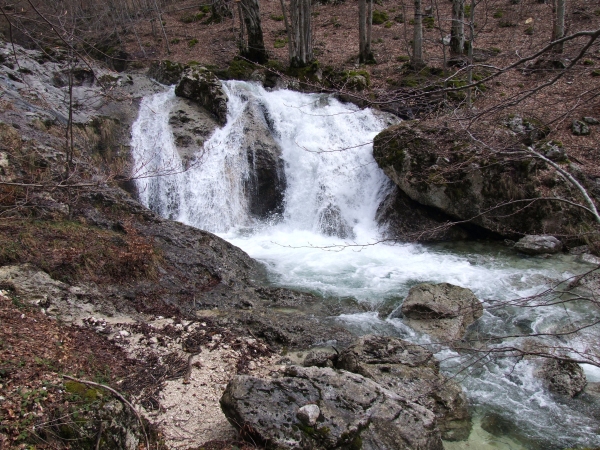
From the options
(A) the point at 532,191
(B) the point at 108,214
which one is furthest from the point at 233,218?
(A) the point at 532,191

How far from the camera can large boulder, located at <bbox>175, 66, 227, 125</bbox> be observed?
14102 millimetres

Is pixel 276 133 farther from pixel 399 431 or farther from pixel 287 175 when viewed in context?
pixel 399 431

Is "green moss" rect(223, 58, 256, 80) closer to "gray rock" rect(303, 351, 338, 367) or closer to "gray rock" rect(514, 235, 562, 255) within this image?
"gray rock" rect(514, 235, 562, 255)

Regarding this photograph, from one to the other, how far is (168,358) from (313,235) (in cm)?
734

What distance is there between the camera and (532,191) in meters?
10.2

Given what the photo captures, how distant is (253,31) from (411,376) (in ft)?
51.7

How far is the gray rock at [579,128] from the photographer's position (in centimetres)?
→ 1172

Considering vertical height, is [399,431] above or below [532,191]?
below

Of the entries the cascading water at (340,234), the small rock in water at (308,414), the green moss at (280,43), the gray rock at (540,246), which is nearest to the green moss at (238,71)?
the cascading water at (340,234)

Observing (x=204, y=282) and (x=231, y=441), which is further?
(x=204, y=282)

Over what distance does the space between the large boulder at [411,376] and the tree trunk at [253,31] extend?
14.1 m

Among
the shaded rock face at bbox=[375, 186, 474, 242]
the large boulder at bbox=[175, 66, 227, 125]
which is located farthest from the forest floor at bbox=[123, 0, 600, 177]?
the shaded rock face at bbox=[375, 186, 474, 242]

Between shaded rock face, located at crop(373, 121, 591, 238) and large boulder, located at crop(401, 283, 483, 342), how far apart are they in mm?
3541

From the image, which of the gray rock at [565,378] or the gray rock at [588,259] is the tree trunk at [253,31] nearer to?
the gray rock at [588,259]
